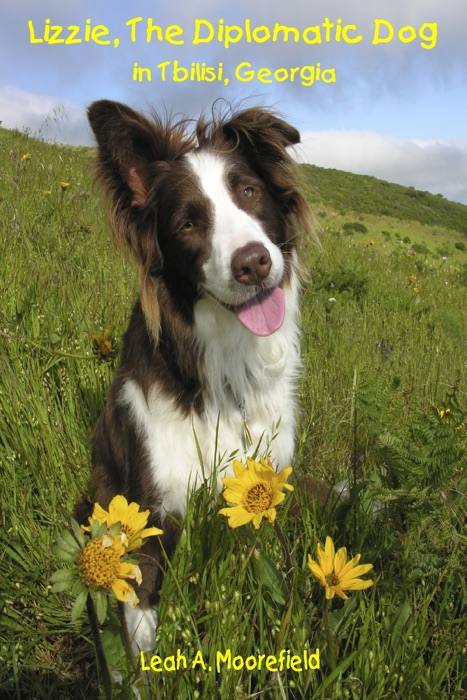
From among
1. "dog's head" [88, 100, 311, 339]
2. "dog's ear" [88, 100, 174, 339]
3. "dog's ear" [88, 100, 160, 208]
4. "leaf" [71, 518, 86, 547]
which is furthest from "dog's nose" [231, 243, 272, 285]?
"leaf" [71, 518, 86, 547]

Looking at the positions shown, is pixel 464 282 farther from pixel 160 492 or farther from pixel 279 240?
pixel 160 492

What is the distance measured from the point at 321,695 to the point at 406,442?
69cm

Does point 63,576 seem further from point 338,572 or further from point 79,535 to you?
point 338,572

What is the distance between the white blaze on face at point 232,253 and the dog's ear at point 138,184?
188 millimetres

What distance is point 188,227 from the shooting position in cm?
229

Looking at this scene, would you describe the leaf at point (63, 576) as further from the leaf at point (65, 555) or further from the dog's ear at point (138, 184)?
the dog's ear at point (138, 184)

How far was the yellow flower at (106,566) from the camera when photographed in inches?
35.6

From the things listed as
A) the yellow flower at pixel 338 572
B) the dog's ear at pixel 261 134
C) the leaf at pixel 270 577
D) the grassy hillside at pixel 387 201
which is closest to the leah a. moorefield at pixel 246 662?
the leaf at pixel 270 577

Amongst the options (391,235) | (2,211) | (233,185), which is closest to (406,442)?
(233,185)

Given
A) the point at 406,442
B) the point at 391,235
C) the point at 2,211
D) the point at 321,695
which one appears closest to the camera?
the point at 321,695

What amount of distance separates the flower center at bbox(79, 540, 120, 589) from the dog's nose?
4.19 feet

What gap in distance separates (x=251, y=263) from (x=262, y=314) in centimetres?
32

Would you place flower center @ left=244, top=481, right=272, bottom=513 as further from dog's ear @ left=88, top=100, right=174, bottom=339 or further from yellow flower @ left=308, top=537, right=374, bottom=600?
dog's ear @ left=88, top=100, right=174, bottom=339

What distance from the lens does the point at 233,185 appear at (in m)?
2.34
